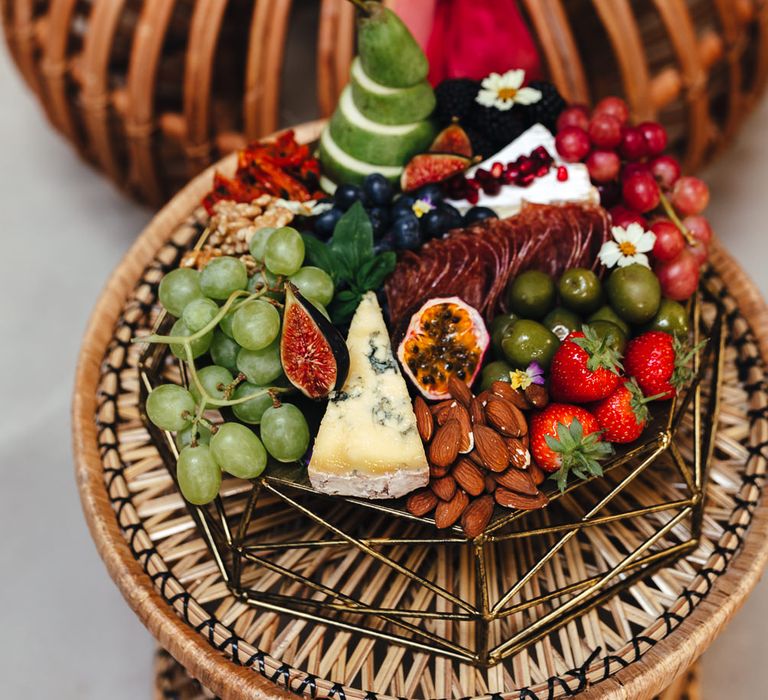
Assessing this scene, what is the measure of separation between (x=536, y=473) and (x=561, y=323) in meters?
0.24

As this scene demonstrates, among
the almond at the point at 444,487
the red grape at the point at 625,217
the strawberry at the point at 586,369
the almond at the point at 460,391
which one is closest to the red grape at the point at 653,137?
the red grape at the point at 625,217

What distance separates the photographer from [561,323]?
1095 mm

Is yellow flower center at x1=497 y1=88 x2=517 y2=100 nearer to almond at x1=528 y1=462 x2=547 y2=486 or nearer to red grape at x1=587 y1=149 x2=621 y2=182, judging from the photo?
red grape at x1=587 y1=149 x2=621 y2=182

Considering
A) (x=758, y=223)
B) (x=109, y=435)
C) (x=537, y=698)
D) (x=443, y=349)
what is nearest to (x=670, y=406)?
(x=443, y=349)

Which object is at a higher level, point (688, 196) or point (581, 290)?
point (688, 196)

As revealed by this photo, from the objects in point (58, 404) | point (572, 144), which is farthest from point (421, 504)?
point (58, 404)

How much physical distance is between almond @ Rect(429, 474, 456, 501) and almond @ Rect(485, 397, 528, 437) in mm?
89

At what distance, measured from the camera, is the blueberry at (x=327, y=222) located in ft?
4.01

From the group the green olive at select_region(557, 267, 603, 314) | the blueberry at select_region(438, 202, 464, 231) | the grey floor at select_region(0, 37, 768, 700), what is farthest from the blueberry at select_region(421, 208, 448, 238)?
the grey floor at select_region(0, 37, 768, 700)

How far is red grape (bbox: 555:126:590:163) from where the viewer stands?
1.27 meters

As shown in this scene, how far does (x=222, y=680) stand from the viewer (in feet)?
3.21

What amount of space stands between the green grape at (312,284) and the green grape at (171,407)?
0.72ft

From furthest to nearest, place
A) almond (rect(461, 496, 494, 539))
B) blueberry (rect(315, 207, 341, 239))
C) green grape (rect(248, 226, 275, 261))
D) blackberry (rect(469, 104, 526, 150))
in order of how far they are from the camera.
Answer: blackberry (rect(469, 104, 526, 150)) → blueberry (rect(315, 207, 341, 239)) → green grape (rect(248, 226, 275, 261)) → almond (rect(461, 496, 494, 539))

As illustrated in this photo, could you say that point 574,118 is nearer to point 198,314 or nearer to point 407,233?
point 407,233
